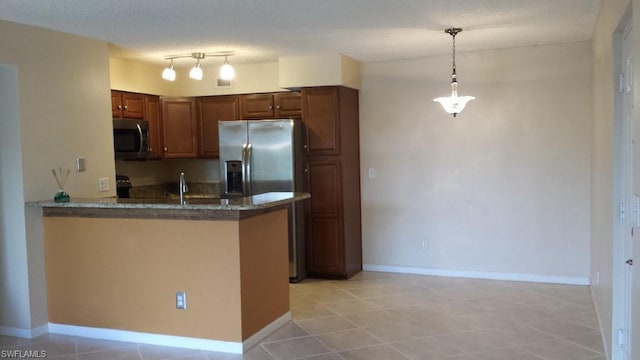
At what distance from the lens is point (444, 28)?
4.52 m

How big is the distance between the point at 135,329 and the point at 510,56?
4328 mm

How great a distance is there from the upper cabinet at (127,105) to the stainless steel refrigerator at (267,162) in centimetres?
98

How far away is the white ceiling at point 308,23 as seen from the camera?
3.69 meters

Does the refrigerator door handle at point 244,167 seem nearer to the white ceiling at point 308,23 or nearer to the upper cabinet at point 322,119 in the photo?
the upper cabinet at point 322,119

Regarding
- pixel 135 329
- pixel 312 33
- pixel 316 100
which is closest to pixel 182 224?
pixel 135 329

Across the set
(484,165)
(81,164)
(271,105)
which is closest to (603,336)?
(484,165)

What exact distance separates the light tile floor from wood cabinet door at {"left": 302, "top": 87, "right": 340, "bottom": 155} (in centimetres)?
150

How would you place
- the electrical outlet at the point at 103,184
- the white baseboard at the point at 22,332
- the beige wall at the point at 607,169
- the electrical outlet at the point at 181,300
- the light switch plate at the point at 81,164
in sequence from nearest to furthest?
1. the beige wall at the point at 607,169
2. the electrical outlet at the point at 181,300
3. the white baseboard at the point at 22,332
4. the light switch plate at the point at 81,164
5. the electrical outlet at the point at 103,184

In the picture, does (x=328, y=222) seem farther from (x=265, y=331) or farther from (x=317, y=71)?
(x=265, y=331)

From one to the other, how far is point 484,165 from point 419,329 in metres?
2.21

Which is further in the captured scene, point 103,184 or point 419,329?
point 103,184

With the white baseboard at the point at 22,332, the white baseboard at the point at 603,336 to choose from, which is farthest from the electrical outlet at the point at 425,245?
the white baseboard at the point at 22,332

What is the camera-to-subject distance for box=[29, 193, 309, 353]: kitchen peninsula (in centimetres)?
382

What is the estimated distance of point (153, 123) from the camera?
6.33m
